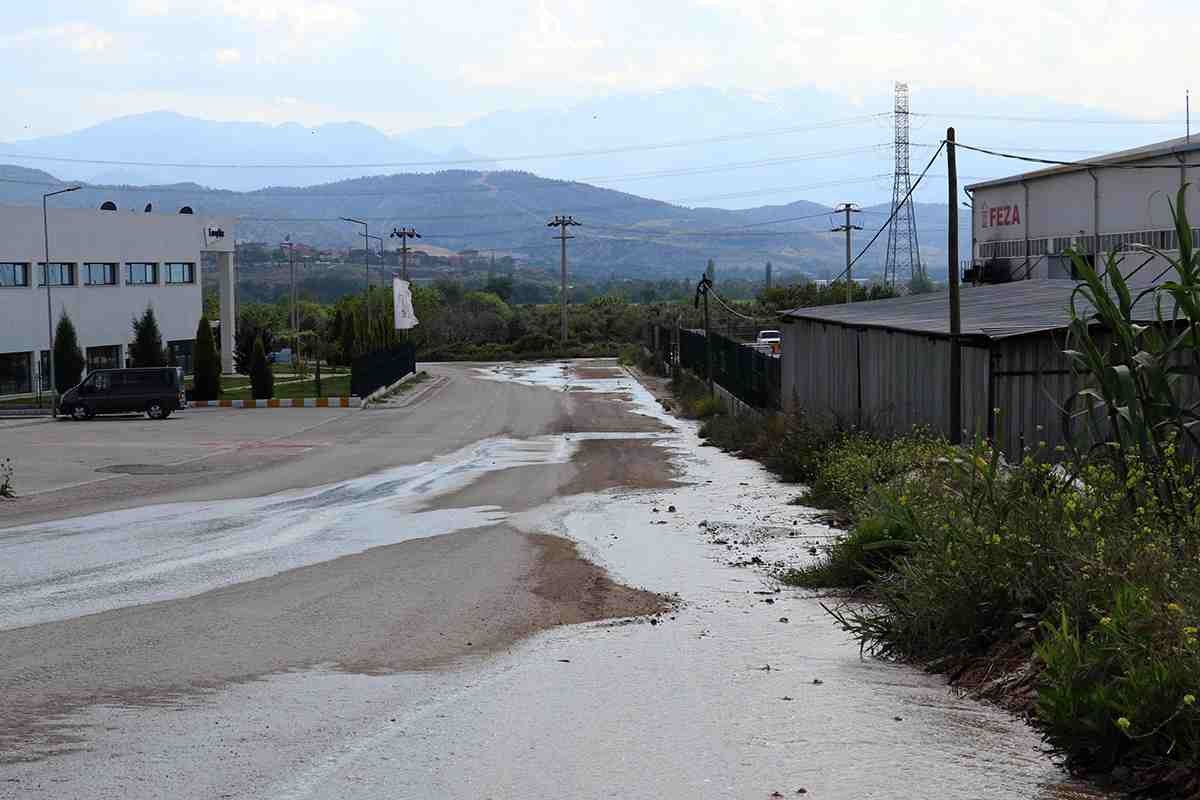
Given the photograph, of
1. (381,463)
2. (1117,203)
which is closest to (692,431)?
(381,463)

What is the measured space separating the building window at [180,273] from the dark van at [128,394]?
23750mm

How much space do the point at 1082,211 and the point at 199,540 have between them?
124 ft

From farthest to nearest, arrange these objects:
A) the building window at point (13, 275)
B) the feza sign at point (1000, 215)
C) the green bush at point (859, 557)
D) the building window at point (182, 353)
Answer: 1. the building window at point (182, 353)
2. the building window at point (13, 275)
3. the feza sign at point (1000, 215)
4. the green bush at point (859, 557)

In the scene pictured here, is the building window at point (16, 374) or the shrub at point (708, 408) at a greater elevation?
the building window at point (16, 374)

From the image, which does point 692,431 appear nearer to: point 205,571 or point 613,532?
point 613,532

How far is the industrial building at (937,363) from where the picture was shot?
18.3m

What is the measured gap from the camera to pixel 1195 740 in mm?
5789

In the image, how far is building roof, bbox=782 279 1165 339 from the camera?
1888 centimetres

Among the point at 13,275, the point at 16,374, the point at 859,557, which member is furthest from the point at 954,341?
the point at 16,374

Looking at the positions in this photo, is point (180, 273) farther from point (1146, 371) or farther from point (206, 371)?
point (1146, 371)

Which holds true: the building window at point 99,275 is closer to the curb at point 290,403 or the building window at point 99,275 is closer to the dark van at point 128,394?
the curb at point 290,403

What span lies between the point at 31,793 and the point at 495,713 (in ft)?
→ 8.43

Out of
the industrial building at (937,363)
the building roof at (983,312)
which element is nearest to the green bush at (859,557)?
the industrial building at (937,363)

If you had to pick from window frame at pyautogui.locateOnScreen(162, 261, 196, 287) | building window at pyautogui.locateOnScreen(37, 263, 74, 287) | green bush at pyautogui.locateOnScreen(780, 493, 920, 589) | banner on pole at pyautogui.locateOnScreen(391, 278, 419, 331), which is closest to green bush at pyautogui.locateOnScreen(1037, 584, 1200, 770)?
green bush at pyautogui.locateOnScreen(780, 493, 920, 589)
